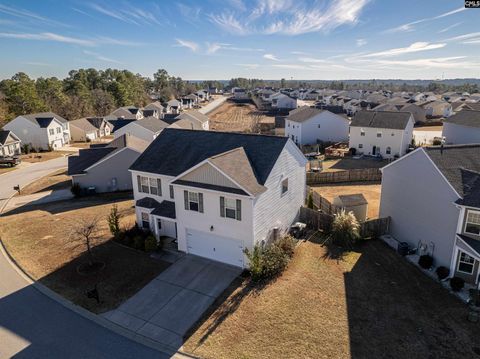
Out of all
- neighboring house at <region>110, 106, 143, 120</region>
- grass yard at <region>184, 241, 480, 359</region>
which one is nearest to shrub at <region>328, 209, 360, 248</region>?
grass yard at <region>184, 241, 480, 359</region>

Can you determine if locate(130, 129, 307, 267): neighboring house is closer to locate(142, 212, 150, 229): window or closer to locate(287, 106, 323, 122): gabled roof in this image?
locate(142, 212, 150, 229): window

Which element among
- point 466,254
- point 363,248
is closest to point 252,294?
point 363,248

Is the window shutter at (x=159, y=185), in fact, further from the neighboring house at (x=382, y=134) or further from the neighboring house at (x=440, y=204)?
the neighboring house at (x=382, y=134)

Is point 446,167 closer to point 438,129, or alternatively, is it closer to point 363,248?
point 363,248

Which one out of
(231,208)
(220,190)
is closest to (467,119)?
(231,208)

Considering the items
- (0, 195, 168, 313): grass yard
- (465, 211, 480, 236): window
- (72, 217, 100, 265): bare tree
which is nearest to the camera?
(465, 211, 480, 236): window

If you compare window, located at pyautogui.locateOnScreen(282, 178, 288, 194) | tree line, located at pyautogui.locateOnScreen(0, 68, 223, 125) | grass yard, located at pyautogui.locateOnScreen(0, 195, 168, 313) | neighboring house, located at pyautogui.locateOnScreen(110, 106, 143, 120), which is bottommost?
grass yard, located at pyautogui.locateOnScreen(0, 195, 168, 313)
